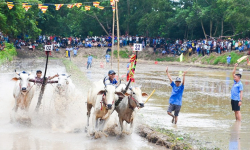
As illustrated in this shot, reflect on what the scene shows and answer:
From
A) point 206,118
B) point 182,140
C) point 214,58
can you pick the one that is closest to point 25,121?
point 182,140

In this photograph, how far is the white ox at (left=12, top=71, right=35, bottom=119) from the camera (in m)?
11.0

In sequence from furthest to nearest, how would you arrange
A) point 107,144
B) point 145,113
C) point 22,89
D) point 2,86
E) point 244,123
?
point 2,86
point 145,113
point 244,123
point 22,89
point 107,144

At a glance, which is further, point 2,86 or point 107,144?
point 2,86

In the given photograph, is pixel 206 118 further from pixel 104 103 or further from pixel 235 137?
pixel 104 103

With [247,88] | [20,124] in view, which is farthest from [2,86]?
[247,88]

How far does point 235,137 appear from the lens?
9.88 metres

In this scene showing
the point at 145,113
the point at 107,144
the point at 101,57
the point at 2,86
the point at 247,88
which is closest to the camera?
the point at 107,144

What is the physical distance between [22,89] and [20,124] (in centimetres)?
99

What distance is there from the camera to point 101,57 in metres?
52.6

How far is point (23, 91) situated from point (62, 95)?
151 centimetres

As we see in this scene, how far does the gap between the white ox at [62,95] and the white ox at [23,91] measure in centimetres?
77

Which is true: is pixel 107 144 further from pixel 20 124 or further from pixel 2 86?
pixel 2 86

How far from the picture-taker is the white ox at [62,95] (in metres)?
12.0

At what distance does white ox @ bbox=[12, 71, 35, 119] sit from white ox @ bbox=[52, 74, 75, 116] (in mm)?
771
